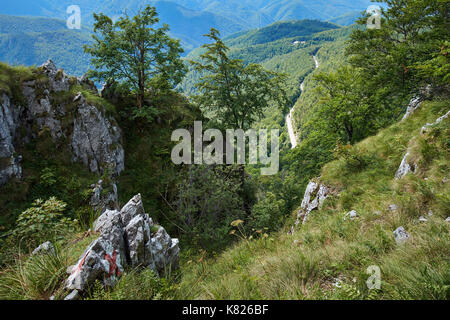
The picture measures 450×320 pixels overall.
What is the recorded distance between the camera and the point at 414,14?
1109cm

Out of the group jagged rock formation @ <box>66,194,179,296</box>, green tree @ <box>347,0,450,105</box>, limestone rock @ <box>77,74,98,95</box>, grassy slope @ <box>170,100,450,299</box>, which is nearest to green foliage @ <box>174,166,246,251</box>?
jagged rock formation @ <box>66,194,179,296</box>

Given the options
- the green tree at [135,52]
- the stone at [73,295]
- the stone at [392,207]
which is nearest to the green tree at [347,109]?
the stone at [392,207]

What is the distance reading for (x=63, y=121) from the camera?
37.5ft

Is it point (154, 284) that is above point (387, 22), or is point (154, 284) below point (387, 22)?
below

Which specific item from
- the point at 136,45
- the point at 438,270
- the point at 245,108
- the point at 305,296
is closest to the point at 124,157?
the point at 136,45

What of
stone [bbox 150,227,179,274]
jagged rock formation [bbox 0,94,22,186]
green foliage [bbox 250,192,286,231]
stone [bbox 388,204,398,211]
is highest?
jagged rock formation [bbox 0,94,22,186]

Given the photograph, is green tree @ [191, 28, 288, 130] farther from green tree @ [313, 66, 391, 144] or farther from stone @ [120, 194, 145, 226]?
stone @ [120, 194, 145, 226]

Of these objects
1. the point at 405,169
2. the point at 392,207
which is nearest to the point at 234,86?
the point at 405,169

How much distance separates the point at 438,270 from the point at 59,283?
5.18m

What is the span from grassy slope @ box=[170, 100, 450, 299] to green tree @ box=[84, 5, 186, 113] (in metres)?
12.0

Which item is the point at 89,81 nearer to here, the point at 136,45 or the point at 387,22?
the point at 136,45

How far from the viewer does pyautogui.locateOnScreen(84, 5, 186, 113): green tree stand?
12.4 m

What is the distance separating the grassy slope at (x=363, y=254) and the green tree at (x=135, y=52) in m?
12.0

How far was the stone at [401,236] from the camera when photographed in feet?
12.0
